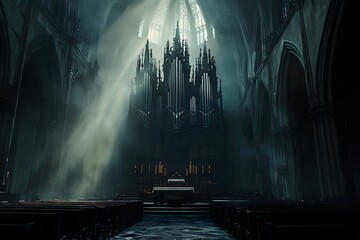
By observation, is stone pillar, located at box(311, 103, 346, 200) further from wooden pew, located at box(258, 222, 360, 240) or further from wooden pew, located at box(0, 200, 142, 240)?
wooden pew, located at box(258, 222, 360, 240)

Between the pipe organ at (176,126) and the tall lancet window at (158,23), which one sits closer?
the pipe organ at (176,126)

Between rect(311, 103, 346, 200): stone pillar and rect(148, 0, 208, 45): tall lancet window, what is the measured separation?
22.3 metres

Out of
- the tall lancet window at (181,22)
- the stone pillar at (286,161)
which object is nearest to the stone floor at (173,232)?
the stone pillar at (286,161)

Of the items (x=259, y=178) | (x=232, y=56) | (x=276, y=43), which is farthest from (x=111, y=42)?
(x=259, y=178)

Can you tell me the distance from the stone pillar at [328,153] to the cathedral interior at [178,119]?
38mm

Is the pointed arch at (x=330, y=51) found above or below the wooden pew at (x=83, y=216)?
above

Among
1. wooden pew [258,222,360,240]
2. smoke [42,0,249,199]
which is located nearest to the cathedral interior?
wooden pew [258,222,360,240]

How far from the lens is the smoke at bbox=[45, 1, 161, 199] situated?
57.8ft

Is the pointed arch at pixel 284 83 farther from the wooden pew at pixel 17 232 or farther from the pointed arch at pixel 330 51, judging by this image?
the wooden pew at pixel 17 232

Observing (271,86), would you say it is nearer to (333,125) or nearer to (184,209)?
(333,125)

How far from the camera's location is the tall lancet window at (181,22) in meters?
30.9

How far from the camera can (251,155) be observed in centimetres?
2289

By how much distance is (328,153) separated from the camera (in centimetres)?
975

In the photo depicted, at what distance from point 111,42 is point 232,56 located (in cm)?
1208
